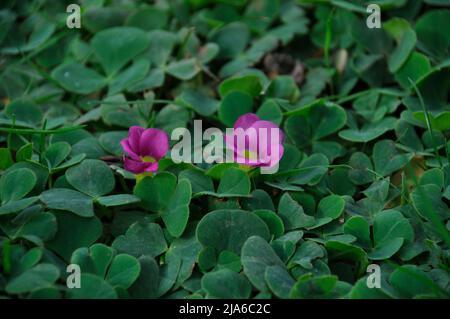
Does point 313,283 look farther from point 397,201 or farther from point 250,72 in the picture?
point 250,72

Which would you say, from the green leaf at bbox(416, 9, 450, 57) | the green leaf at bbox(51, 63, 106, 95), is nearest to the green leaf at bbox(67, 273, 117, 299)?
the green leaf at bbox(51, 63, 106, 95)

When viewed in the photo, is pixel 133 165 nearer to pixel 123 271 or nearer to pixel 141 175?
pixel 141 175

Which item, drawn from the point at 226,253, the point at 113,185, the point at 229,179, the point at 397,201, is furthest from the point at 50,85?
the point at 397,201

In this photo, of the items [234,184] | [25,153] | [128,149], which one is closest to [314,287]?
[234,184]

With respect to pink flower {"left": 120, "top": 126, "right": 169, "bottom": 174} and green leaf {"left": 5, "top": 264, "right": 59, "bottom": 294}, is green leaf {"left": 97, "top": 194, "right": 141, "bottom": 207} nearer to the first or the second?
pink flower {"left": 120, "top": 126, "right": 169, "bottom": 174}

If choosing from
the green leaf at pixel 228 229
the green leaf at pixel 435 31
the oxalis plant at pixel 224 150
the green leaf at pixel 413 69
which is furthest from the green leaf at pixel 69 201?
the green leaf at pixel 435 31

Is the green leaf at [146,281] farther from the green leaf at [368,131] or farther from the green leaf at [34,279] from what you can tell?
the green leaf at [368,131]
